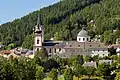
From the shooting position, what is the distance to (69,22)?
8988 centimetres

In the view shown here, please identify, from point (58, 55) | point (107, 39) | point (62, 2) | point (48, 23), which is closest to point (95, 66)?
point (58, 55)

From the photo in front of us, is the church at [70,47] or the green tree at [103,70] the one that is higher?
the church at [70,47]

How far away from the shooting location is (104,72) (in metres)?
44.1

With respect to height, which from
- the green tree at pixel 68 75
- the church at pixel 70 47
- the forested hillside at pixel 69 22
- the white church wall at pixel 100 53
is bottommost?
the green tree at pixel 68 75

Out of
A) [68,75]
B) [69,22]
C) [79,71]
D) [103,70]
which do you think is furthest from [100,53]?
[69,22]

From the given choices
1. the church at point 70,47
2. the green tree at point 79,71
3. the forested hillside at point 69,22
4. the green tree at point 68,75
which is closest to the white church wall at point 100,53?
the church at point 70,47

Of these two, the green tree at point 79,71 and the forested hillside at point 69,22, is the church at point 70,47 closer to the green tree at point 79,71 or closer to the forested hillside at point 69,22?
the forested hillside at point 69,22

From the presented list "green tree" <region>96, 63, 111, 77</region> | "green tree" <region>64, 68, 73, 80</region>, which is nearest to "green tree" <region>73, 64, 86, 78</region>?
"green tree" <region>96, 63, 111, 77</region>

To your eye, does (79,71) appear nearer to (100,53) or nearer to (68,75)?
(68,75)

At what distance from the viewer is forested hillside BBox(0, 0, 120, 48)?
78.2 meters

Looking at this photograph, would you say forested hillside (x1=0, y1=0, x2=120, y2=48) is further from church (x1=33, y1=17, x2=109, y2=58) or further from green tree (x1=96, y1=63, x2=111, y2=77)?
green tree (x1=96, y1=63, x2=111, y2=77)

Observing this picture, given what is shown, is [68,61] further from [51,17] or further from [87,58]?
[51,17]

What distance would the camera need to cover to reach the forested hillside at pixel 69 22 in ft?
257

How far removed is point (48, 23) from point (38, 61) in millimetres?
48768
